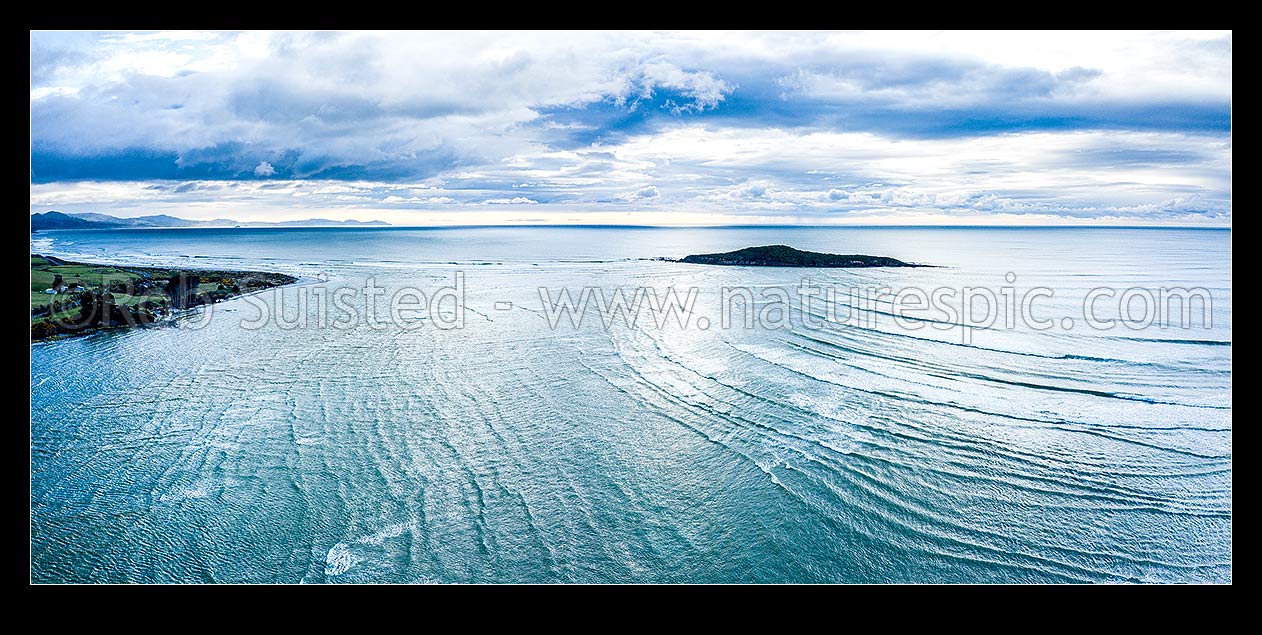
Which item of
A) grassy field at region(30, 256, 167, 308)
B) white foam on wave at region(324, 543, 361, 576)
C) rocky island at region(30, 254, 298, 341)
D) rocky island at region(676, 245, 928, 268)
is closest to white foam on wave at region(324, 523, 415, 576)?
white foam on wave at region(324, 543, 361, 576)

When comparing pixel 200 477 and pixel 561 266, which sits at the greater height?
pixel 561 266

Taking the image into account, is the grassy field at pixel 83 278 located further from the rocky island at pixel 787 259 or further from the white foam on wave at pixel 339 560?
the rocky island at pixel 787 259

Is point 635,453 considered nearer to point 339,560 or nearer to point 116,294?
point 339,560

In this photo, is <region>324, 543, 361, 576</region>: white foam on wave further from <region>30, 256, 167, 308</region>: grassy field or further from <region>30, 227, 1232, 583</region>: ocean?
<region>30, 256, 167, 308</region>: grassy field

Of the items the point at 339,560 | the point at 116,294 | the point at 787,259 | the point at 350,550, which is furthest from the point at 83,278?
the point at 787,259

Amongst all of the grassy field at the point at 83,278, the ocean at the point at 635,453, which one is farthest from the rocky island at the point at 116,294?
the ocean at the point at 635,453
